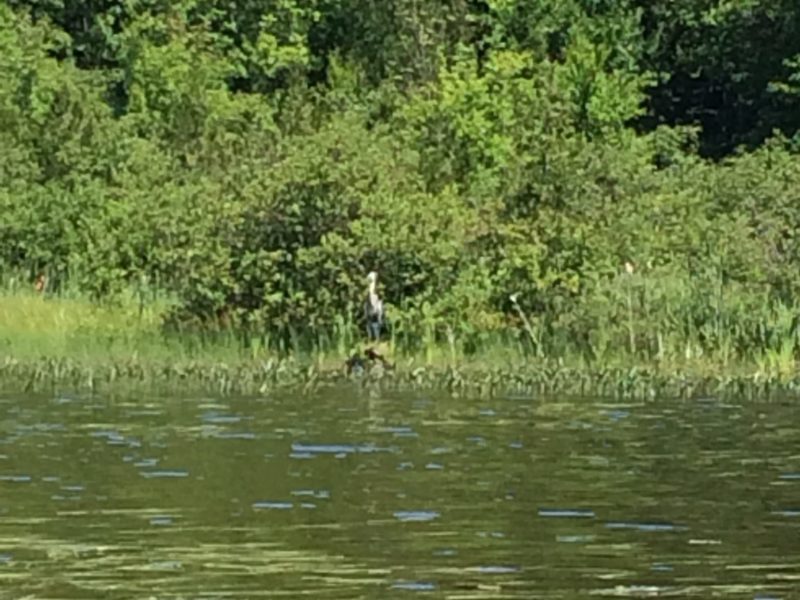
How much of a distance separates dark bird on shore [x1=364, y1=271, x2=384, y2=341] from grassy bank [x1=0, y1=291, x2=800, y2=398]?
0.26m

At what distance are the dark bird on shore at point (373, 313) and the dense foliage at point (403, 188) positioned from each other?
99 cm

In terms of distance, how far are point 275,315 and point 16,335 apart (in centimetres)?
371

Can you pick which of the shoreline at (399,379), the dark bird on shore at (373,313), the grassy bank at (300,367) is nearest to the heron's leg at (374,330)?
the dark bird on shore at (373,313)

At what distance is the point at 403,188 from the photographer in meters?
32.8

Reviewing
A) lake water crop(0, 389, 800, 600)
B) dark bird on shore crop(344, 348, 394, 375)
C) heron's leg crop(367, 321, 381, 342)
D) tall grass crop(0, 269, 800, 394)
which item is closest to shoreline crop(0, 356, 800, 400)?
dark bird on shore crop(344, 348, 394, 375)

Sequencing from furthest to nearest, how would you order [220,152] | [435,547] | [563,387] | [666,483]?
[220,152] → [563,387] → [666,483] → [435,547]

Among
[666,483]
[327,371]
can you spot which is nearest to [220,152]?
[327,371]

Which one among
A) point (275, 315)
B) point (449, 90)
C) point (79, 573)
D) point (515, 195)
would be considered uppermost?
point (449, 90)

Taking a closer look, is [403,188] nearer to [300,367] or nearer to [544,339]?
[544,339]

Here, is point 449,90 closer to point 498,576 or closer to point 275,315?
point 275,315

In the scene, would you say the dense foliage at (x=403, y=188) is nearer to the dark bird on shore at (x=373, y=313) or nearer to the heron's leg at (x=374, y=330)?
the dark bird on shore at (x=373, y=313)

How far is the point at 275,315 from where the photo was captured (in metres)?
31.5

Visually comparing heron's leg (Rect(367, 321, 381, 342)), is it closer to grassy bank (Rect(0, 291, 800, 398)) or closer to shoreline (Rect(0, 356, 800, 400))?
grassy bank (Rect(0, 291, 800, 398))

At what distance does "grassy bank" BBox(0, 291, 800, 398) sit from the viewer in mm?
25703
